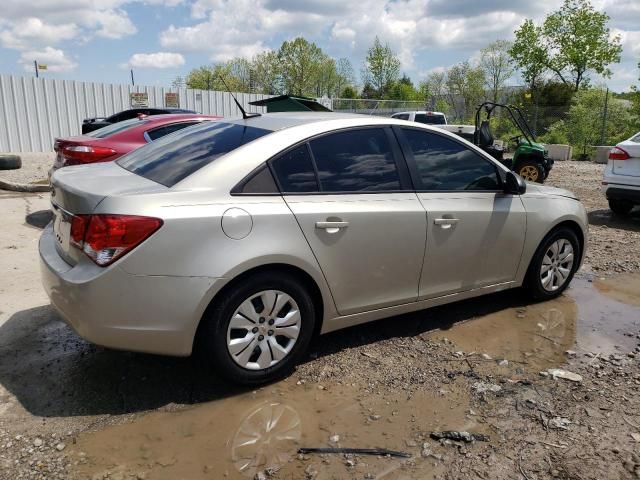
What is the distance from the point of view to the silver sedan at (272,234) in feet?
9.34

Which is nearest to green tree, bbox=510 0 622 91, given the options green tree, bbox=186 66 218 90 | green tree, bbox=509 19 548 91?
green tree, bbox=509 19 548 91

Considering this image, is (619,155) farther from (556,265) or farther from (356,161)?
(356,161)

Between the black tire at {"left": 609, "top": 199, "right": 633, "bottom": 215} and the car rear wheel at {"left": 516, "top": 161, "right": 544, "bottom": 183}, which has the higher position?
the car rear wheel at {"left": 516, "top": 161, "right": 544, "bottom": 183}

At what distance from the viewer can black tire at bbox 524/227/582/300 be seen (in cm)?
467

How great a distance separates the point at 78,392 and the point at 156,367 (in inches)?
19.4

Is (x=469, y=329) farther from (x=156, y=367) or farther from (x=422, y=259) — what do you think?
(x=156, y=367)

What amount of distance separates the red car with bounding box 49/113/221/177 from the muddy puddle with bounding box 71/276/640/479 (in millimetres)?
4089

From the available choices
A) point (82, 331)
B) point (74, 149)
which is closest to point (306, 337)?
point (82, 331)

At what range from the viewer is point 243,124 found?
3777 millimetres

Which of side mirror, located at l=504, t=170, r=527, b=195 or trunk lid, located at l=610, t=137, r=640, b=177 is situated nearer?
side mirror, located at l=504, t=170, r=527, b=195

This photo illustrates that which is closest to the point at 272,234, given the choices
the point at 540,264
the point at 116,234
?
the point at 116,234

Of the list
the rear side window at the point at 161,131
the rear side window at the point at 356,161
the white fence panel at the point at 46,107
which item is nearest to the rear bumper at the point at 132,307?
the rear side window at the point at 356,161

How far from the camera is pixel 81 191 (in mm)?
3016

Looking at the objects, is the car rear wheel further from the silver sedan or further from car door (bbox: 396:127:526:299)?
car door (bbox: 396:127:526:299)
